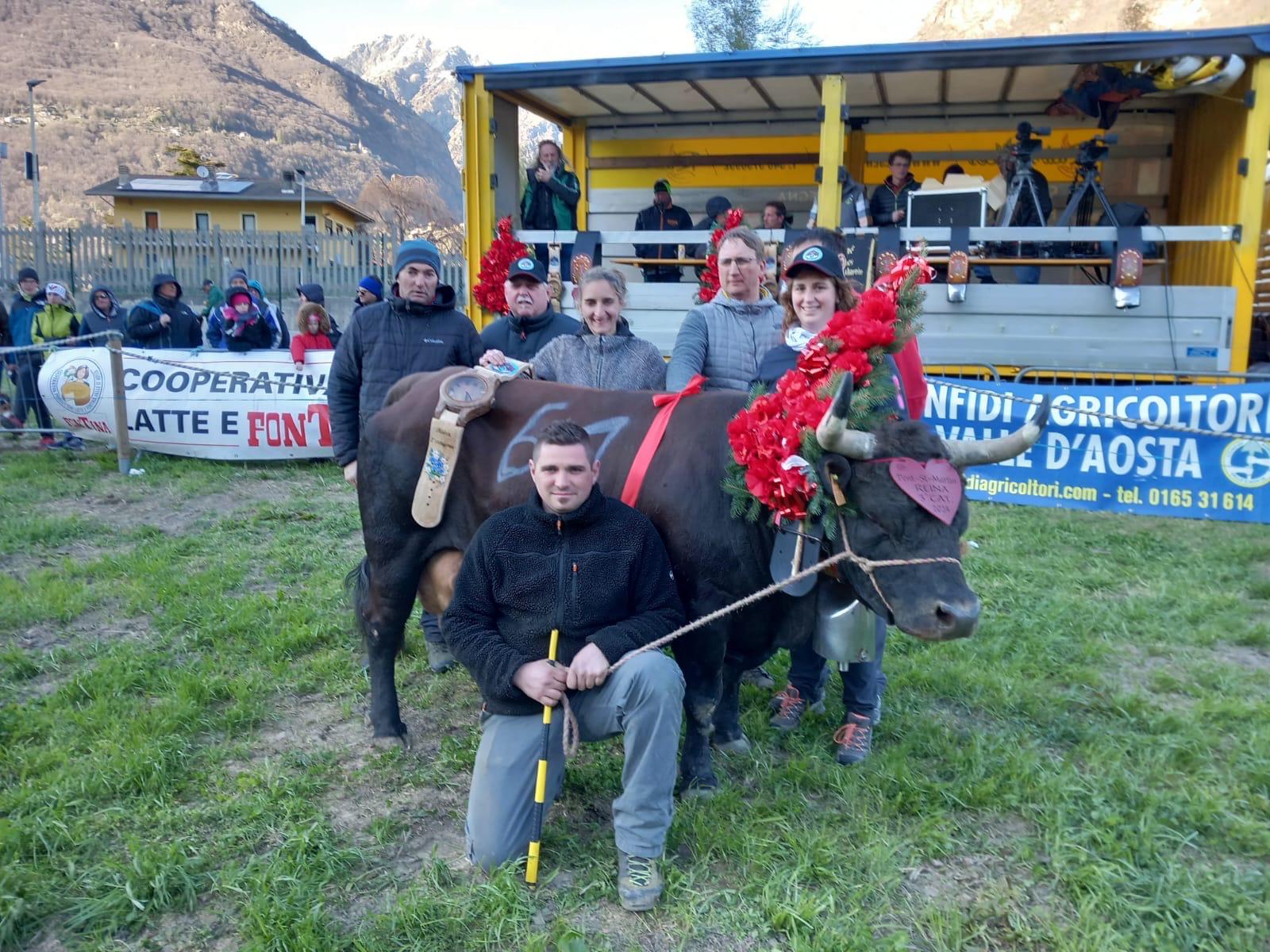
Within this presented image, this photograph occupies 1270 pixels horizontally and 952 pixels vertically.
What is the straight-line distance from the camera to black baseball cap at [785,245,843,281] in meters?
3.40

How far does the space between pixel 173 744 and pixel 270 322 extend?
25.0ft

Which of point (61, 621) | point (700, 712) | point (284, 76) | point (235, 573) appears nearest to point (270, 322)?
point (235, 573)

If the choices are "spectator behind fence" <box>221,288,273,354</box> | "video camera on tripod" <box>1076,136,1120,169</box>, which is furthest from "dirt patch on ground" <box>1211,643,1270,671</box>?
"spectator behind fence" <box>221,288,273,354</box>

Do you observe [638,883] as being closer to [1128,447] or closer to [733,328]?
[733,328]

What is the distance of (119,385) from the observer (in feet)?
29.2

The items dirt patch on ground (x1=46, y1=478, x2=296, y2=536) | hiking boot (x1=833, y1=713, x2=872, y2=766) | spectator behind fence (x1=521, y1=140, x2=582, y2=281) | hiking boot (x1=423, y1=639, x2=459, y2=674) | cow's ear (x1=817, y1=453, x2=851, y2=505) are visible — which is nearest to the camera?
cow's ear (x1=817, y1=453, x2=851, y2=505)

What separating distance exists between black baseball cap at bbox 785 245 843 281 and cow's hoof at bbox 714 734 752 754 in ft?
6.04

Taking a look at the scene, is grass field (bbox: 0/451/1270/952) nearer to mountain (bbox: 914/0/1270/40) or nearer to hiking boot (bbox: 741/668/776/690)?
hiking boot (bbox: 741/668/776/690)

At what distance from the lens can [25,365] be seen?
1010 cm

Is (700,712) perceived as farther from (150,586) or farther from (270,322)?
(270,322)

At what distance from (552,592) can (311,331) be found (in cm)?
755

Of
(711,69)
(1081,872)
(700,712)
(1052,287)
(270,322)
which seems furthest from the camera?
(270,322)

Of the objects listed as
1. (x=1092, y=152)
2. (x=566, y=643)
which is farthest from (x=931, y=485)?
(x=1092, y=152)

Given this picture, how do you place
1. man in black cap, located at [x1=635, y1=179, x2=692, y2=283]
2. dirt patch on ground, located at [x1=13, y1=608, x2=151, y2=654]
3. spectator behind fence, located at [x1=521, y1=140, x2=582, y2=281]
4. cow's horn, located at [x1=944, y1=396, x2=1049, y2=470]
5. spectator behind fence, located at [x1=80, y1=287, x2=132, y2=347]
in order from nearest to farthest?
cow's horn, located at [x1=944, y1=396, x2=1049, y2=470] < dirt patch on ground, located at [x1=13, y1=608, x2=151, y2=654] < spectator behind fence, located at [x1=521, y1=140, x2=582, y2=281] < man in black cap, located at [x1=635, y1=179, x2=692, y2=283] < spectator behind fence, located at [x1=80, y1=287, x2=132, y2=347]
